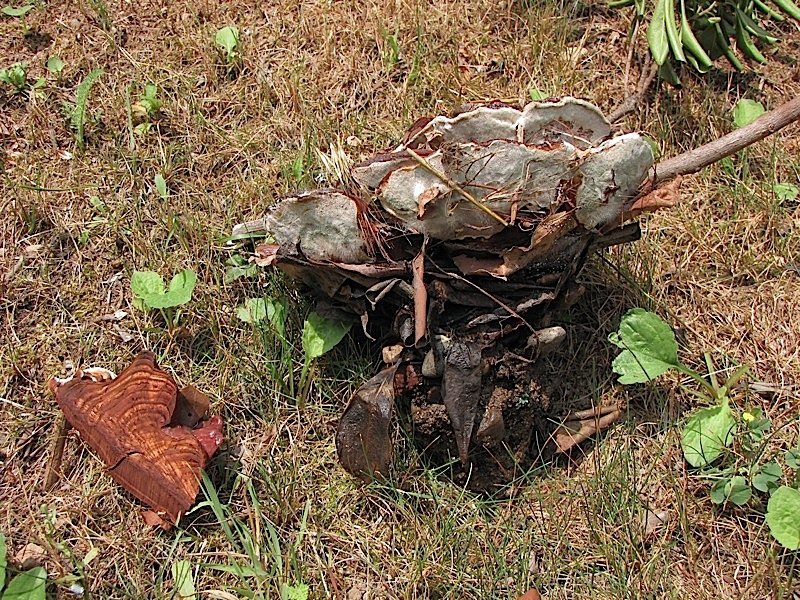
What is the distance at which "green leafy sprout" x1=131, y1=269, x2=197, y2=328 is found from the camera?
240 centimetres

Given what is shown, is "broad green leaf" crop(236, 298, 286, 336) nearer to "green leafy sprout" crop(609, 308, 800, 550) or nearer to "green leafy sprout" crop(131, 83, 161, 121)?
"green leafy sprout" crop(131, 83, 161, 121)

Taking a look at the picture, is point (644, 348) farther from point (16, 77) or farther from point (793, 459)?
point (16, 77)

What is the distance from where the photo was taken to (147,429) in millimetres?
2191

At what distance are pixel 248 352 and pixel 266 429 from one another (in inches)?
9.9

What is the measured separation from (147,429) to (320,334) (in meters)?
0.55

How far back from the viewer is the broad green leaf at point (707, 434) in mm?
2238

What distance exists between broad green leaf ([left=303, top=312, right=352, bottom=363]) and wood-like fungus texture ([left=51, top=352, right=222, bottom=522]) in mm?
335

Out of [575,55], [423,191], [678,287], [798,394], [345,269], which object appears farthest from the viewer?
[575,55]

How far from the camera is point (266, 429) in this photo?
234 cm

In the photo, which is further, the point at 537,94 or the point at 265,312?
the point at 537,94

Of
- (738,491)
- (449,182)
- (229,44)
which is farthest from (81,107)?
(738,491)

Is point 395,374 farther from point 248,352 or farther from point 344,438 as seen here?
point 248,352

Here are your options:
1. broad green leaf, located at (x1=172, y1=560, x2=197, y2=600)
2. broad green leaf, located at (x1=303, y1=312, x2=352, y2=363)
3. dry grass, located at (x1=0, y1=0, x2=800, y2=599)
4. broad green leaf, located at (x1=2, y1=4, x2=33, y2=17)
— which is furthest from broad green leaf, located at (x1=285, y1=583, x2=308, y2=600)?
broad green leaf, located at (x1=2, y1=4, x2=33, y2=17)

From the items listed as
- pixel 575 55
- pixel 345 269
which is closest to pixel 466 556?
pixel 345 269
